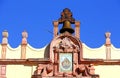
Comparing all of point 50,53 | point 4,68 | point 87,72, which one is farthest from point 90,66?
point 4,68

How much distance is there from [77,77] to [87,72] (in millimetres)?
659

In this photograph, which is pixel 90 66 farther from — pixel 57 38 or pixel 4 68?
pixel 4 68

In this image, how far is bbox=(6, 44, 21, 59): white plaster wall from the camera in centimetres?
3020

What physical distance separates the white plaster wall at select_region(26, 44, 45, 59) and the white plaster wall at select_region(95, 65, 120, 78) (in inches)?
129

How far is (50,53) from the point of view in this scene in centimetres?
2989

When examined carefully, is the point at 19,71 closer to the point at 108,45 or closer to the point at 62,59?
the point at 62,59

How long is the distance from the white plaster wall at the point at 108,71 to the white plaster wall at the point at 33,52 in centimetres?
328

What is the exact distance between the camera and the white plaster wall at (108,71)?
97.2ft

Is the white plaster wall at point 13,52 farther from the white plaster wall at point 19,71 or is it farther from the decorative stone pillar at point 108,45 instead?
the decorative stone pillar at point 108,45

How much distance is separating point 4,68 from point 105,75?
5.74m

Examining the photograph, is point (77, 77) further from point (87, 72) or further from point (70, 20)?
point (70, 20)

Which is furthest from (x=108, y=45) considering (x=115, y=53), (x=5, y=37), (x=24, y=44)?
(x=5, y=37)

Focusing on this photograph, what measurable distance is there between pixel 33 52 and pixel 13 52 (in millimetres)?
Result: 1154

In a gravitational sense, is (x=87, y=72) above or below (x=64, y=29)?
below
